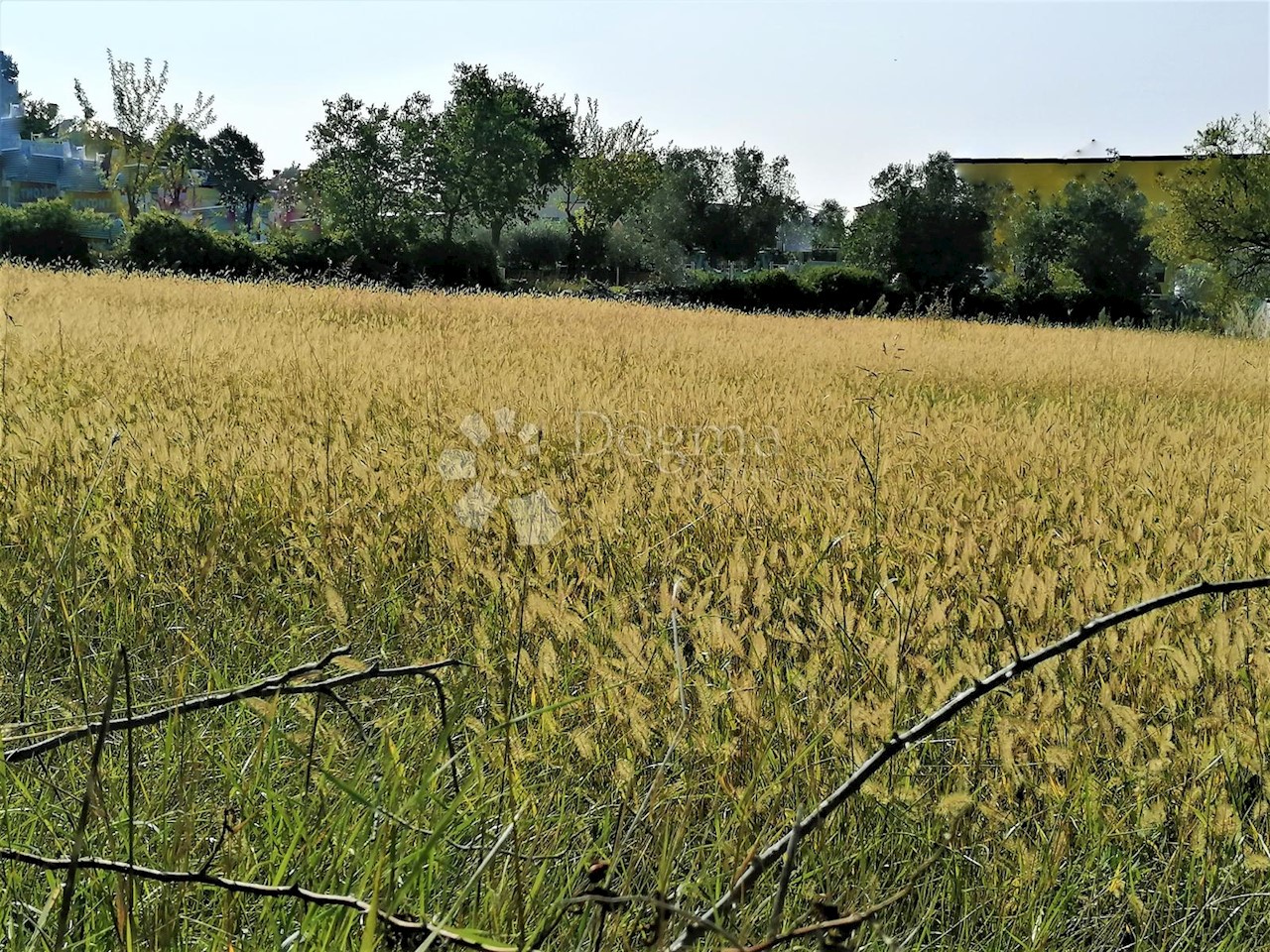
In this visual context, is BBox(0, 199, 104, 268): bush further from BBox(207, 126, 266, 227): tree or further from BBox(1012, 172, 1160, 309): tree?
BBox(207, 126, 266, 227): tree

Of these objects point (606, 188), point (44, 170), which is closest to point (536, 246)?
point (606, 188)

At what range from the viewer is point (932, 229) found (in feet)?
115

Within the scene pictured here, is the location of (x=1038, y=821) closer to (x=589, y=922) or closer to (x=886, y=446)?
(x=589, y=922)

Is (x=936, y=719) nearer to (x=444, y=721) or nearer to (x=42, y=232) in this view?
(x=444, y=721)

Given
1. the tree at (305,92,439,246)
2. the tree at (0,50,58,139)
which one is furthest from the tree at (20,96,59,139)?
the tree at (305,92,439,246)

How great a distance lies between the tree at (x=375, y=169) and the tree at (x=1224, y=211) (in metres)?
27.3

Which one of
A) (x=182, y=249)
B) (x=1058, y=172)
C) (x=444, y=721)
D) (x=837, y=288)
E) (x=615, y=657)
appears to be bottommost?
(x=615, y=657)

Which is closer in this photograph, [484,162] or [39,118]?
[484,162]

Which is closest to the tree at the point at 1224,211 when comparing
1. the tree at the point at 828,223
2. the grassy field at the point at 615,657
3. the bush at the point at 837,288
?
the bush at the point at 837,288

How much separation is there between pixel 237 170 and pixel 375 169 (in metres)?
44.9

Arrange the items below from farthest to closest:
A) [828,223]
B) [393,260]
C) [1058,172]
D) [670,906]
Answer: [828,223]
[1058,172]
[393,260]
[670,906]

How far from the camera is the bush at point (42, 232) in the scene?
23219 millimetres

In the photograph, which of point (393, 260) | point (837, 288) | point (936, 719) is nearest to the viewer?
point (936, 719)

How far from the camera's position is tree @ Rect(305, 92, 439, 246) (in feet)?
137
